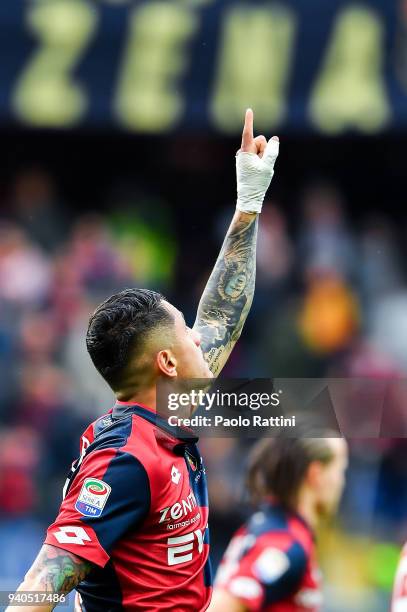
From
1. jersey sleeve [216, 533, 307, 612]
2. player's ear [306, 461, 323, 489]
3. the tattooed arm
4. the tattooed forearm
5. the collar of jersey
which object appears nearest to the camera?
the tattooed arm

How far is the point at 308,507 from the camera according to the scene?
5211mm

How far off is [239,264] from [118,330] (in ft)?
2.59

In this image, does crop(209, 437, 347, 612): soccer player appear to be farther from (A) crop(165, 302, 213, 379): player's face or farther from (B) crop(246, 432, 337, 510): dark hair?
(A) crop(165, 302, 213, 379): player's face

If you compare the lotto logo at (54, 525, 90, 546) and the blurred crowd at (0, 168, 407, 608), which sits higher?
the blurred crowd at (0, 168, 407, 608)

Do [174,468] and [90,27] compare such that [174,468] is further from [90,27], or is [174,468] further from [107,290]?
[90,27]

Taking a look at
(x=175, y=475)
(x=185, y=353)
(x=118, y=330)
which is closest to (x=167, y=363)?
(x=185, y=353)

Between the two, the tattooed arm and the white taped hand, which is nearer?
the tattooed arm

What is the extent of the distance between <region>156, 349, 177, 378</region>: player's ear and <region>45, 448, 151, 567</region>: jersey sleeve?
1.12 ft

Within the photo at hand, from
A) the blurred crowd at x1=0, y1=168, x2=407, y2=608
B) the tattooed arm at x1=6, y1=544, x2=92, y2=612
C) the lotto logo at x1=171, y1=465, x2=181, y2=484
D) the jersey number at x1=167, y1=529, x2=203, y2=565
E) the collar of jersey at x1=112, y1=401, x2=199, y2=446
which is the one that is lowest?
the tattooed arm at x1=6, y1=544, x2=92, y2=612

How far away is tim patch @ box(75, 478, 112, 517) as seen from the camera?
10.5 feet

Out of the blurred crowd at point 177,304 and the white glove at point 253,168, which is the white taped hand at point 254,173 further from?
the blurred crowd at point 177,304

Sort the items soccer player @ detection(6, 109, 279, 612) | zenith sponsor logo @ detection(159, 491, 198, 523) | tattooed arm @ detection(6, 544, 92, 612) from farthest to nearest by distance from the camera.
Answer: zenith sponsor logo @ detection(159, 491, 198, 523)
soccer player @ detection(6, 109, 279, 612)
tattooed arm @ detection(6, 544, 92, 612)

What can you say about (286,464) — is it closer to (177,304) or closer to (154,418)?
(154,418)

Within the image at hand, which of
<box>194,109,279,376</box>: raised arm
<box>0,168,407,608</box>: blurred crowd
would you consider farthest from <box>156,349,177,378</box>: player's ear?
<box>0,168,407,608</box>: blurred crowd
